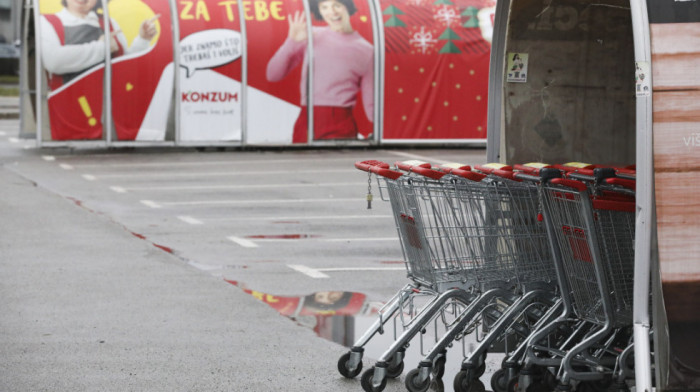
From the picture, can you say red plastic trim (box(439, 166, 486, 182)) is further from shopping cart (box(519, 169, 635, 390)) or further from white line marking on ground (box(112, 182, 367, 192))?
white line marking on ground (box(112, 182, 367, 192))

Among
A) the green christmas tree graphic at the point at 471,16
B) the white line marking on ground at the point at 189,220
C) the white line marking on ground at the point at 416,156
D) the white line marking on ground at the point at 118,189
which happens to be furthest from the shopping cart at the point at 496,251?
the green christmas tree graphic at the point at 471,16

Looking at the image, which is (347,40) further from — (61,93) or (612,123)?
(612,123)

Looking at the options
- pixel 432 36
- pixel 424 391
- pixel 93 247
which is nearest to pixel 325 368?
pixel 424 391

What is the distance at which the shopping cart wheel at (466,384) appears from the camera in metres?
6.68

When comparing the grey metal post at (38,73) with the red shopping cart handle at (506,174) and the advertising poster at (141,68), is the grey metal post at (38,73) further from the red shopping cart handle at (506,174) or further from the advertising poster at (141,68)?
the red shopping cart handle at (506,174)

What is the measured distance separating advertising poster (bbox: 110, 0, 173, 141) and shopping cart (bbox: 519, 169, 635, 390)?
56.5ft

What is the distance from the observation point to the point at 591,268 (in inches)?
246

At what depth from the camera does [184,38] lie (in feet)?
75.0

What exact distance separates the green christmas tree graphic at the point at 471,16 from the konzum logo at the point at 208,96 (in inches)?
207

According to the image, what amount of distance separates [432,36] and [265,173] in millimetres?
6191

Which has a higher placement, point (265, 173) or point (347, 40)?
point (347, 40)

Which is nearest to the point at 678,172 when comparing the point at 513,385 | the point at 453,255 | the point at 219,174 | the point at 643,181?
the point at 643,181

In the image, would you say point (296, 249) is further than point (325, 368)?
Yes

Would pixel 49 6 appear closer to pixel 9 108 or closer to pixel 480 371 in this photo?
pixel 9 108
